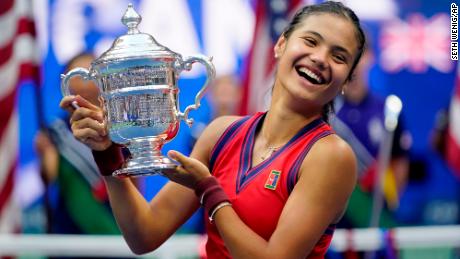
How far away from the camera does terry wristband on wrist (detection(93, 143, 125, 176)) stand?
8.39 ft

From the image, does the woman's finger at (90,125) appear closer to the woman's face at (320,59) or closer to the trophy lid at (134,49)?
the trophy lid at (134,49)

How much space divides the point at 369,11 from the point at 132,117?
2.87 metres

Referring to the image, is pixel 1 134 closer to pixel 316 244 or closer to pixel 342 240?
pixel 342 240

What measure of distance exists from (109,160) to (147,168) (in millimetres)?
168

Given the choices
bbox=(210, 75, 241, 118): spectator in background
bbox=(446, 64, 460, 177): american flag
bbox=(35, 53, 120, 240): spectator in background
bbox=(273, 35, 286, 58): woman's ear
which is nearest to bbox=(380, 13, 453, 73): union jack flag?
bbox=(446, 64, 460, 177): american flag

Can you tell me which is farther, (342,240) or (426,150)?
(426,150)

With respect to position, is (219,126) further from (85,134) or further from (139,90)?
(85,134)

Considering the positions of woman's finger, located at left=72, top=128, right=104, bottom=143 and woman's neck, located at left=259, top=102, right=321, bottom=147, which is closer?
woman's finger, located at left=72, top=128, right=104, bottom=143

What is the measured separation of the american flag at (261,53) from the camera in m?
5.06

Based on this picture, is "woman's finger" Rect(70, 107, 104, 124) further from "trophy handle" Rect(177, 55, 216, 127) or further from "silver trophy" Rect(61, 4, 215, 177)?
"trophy handle" Rect(177, 55, 216, 127)

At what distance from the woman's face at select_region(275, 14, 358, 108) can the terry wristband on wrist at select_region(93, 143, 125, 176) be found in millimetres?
448

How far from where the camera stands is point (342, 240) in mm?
4168

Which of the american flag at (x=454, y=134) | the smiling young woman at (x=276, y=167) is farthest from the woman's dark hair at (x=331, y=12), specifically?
the american flag at (x=454, y=134)

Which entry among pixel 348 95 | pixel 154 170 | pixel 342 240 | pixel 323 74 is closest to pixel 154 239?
pixel 154 170
